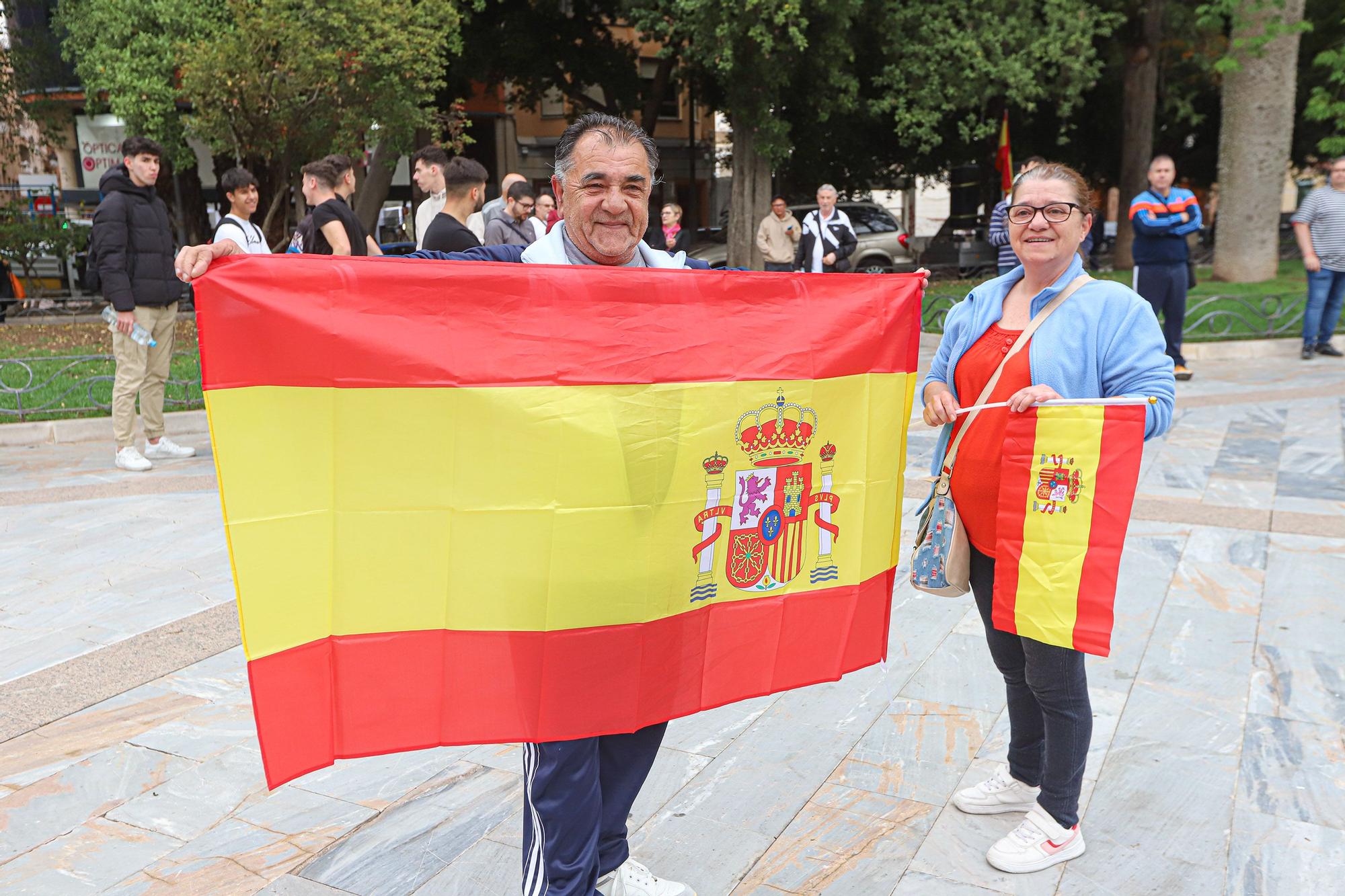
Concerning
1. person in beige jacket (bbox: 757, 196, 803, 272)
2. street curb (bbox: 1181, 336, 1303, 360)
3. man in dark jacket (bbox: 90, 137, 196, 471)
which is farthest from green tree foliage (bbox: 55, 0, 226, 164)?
street curb (bbox: 1181, 336, 1303, 360)

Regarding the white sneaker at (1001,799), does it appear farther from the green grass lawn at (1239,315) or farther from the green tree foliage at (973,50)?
the green tree foliage at (973,50)

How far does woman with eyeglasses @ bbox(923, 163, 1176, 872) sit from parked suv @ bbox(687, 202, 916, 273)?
61.0ft

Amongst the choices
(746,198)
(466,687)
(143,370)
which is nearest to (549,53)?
(746,198)

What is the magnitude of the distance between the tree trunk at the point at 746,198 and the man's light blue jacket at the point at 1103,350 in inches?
685

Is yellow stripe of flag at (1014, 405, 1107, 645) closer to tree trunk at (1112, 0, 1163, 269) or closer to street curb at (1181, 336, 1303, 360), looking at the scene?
street curb at (1181, 336, 1303, 360)

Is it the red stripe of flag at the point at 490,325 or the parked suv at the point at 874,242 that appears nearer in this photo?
the red stripe of flag at the point at 490,325

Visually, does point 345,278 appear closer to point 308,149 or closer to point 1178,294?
point 1178,294

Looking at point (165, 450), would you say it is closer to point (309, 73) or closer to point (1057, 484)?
point (1057, 484)

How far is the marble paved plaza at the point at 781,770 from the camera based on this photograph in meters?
3.04

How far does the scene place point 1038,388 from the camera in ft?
9.32

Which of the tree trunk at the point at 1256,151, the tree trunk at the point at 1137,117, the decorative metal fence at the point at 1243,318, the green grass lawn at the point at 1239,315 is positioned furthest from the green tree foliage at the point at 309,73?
the tree trunk at the point at 1137,117

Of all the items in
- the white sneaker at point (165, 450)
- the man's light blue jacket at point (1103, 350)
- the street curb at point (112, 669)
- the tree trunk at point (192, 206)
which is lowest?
the street curb at point (112, 669)

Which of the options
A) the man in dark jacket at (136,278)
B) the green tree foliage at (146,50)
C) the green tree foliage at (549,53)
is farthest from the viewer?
the green tree foliage at (549,53)

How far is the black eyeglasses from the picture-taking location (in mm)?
2891
